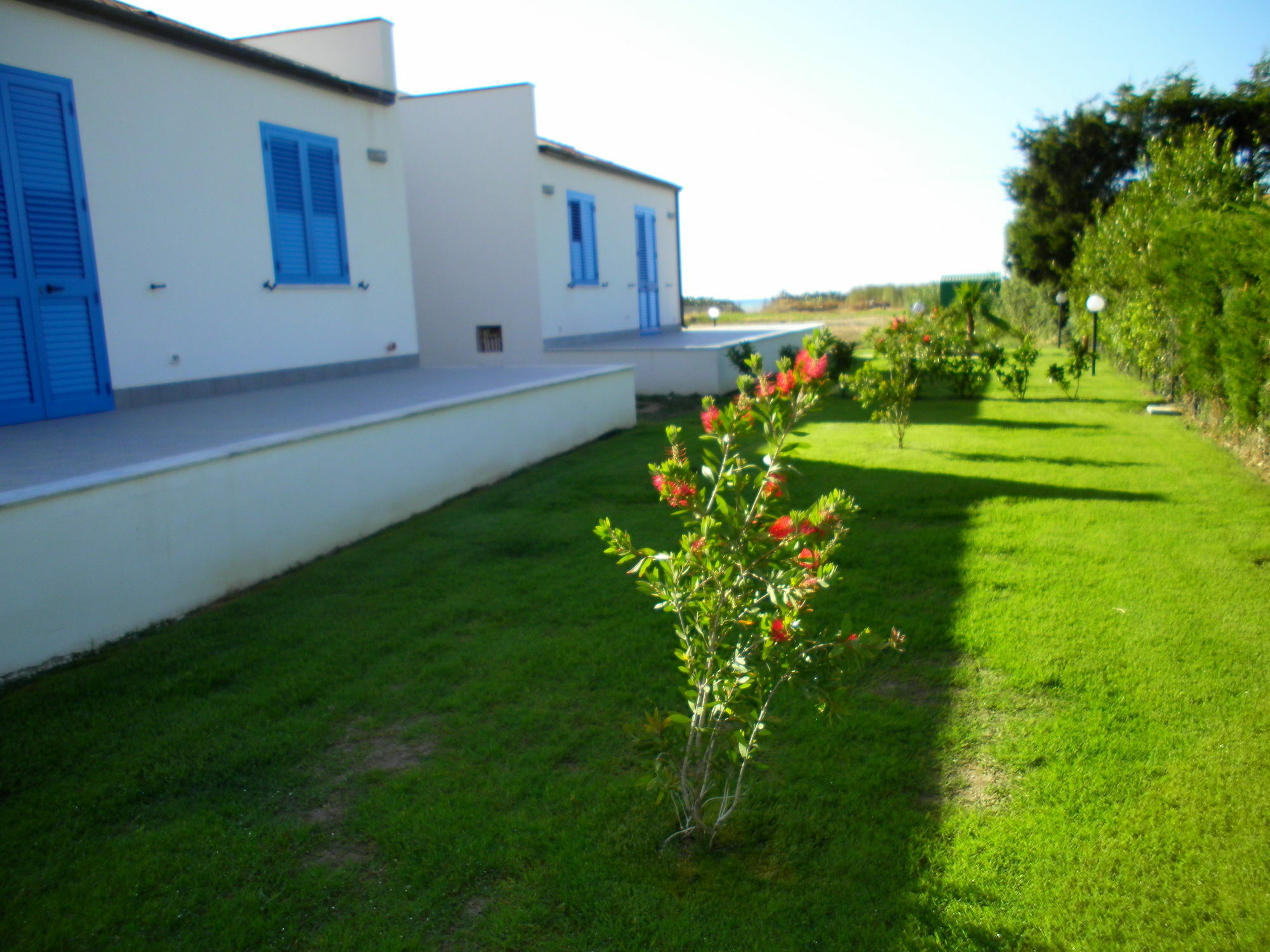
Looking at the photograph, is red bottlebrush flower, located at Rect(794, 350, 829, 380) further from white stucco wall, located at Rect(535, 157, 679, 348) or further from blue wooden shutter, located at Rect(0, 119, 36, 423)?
white stucco wall, located at Rect(535, 157, 679, 348)

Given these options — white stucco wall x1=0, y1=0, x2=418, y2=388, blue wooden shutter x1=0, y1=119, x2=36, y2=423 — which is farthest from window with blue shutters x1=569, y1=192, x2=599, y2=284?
blue wooden shutter x1=0, y1=119, x2=36, y2=423

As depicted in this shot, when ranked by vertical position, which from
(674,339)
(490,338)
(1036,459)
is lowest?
(1036,459)

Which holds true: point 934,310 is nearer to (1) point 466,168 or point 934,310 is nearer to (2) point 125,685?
(1) point 466,168

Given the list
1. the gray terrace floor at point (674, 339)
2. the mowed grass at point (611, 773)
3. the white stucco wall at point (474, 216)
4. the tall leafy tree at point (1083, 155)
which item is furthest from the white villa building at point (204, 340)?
the tall leafy tree at point (1083, 155)

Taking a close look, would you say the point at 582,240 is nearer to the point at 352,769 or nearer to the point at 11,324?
the point at 11,324

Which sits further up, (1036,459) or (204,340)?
(204,340)

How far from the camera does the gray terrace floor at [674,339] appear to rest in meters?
15.3

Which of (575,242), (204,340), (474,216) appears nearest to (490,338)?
(474,216)

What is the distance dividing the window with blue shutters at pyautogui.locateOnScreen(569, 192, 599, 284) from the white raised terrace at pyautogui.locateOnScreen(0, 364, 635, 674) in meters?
7.61

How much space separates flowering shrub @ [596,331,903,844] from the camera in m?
2.62

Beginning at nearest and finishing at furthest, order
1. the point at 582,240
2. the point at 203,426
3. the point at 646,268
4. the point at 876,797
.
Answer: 1. the point at 876,797
2. the point at 203,426
3. the point at 582,240
4. the point at 646,268

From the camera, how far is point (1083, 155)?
25.6m

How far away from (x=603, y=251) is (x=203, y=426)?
12.0 metres

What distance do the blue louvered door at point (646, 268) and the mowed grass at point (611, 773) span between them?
568 inches
